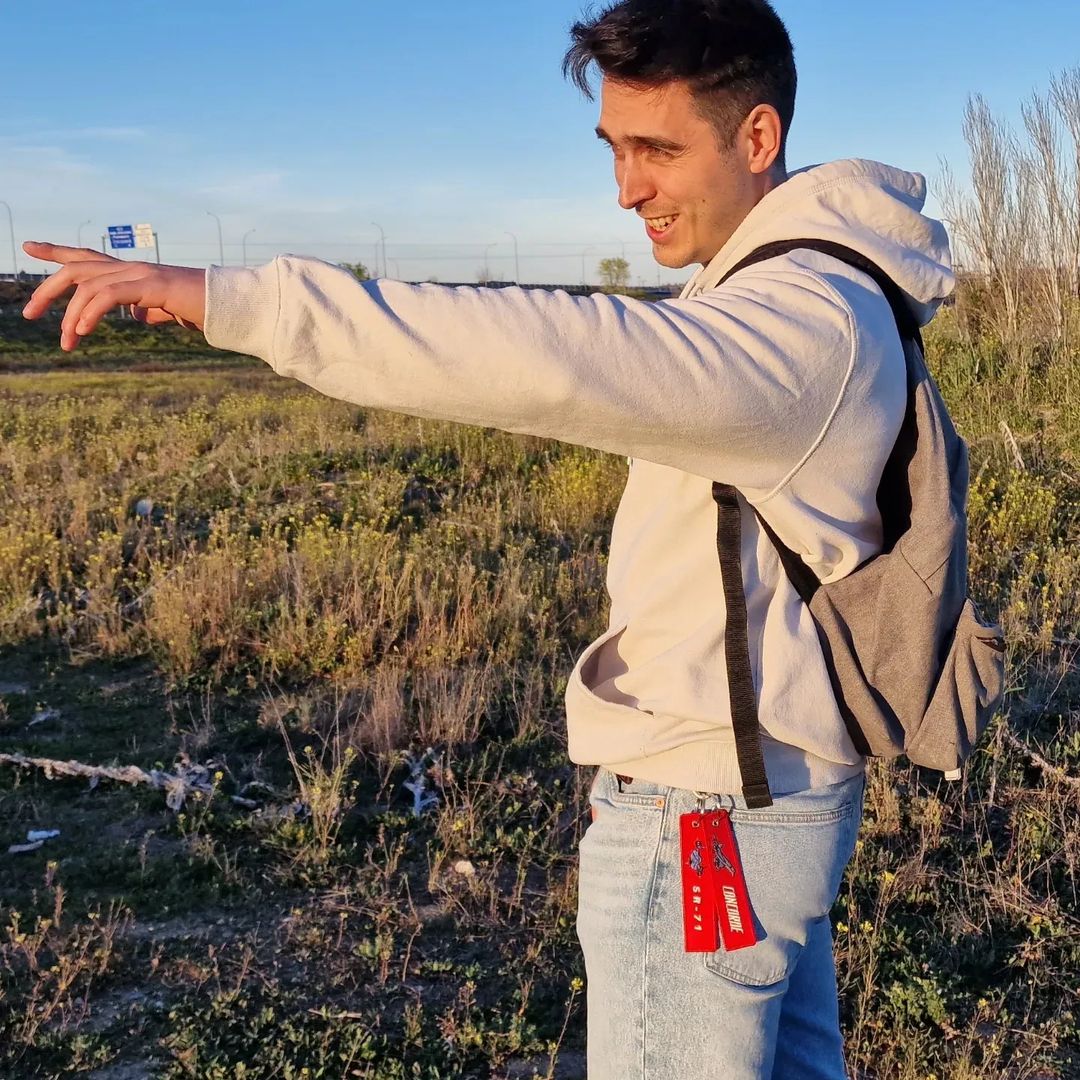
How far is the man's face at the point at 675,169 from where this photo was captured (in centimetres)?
142

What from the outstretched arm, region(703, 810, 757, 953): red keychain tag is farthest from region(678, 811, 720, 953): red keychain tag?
the outstretched arm

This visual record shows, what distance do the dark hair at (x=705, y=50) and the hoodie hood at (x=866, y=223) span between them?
0.15 m

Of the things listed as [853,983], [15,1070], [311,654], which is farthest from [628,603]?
[311,654]

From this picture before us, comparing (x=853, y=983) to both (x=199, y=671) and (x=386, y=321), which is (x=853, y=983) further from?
(x=199, y=671)

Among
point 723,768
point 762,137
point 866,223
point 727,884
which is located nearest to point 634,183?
point 762,137

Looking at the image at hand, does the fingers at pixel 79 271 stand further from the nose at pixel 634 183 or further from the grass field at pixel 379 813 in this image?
the grass field at pixel 379 813

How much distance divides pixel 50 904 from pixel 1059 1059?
287 centimetres

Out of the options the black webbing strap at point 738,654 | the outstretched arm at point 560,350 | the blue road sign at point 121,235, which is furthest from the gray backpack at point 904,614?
the blue road sign at point 121,235

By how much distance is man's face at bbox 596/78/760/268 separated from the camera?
55.8 inches

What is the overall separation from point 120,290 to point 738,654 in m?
0.82

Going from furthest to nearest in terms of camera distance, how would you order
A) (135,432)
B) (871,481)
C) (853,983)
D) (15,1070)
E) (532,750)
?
1. (135,432)
2. (532,750)
3. (853,983)
4. (15,1070)
5. (871,481)

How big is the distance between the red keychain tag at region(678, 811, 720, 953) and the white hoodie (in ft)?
0.19

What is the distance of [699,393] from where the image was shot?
1.06 m

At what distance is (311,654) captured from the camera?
16.2 ft
